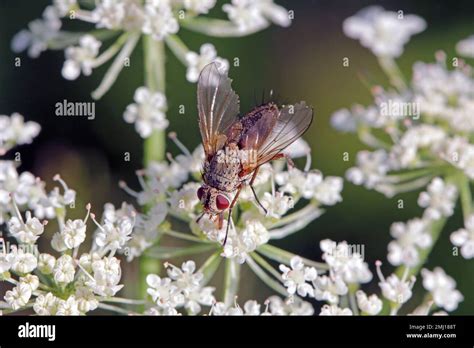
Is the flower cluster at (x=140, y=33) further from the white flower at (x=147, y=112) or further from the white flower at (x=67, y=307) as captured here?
the white flower at (x=67, y=307)

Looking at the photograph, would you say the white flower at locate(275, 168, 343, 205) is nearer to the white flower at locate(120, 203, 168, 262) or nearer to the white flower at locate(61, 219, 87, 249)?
the white flower at locate(120, 203, 168, 262)

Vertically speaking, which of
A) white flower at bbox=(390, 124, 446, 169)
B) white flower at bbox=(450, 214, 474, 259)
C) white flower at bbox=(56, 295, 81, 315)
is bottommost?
white flower at bbox=(56, 295, 81, 315)

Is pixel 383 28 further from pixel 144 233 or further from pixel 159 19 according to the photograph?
pixel 144 233

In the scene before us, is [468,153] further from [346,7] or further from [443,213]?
A: [346,7]

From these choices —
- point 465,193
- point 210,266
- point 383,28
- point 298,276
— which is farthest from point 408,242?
point 383,28

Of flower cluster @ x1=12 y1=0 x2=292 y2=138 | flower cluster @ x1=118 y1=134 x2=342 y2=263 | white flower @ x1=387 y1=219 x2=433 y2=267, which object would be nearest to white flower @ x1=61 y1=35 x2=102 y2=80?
flower cluster @ x1=12 y1=0 x2=292 y2=138

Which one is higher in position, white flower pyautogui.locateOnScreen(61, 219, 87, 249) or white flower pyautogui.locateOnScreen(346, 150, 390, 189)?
white flower pyautogui.locateOnScreen(346, 150, 390, 189)
